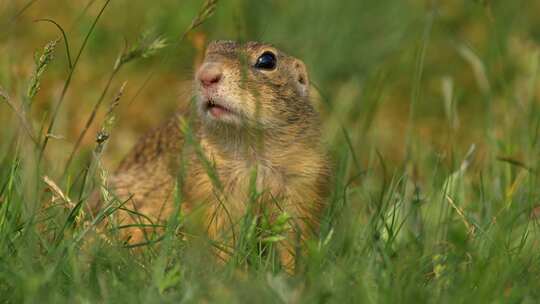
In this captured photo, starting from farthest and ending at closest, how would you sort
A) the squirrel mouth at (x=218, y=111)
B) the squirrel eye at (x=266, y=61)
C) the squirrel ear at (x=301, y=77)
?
the squirrel ear at (x=301, y=77) < the squirrel eye at (x=266, y=61) < the squirrel mouth at (x=218, y=111)

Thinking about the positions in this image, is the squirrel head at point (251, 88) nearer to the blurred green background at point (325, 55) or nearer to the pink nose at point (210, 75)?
the pink nose at point (210, 75)

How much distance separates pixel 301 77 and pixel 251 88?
0.84 m

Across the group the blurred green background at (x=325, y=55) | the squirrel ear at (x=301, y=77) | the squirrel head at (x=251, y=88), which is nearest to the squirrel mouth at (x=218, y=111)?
the squirrel head at (x=251, y=88)

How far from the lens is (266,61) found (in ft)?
15.4

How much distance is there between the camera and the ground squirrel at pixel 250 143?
13.7ft

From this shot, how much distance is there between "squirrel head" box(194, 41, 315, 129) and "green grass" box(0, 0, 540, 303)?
24 centimetres

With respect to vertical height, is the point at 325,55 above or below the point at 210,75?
below

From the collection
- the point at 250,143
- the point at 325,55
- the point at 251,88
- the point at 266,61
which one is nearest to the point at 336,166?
the point at 250,143

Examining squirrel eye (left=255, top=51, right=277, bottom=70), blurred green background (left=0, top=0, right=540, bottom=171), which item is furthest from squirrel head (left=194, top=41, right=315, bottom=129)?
blurred green background (left=0, top=0, right=540, bottom=171)

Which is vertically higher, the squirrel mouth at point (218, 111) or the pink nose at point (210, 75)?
the pink nose at point (210, 75)

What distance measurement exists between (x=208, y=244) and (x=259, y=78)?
1.48m

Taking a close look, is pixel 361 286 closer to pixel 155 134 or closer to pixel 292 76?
pixel 292 76

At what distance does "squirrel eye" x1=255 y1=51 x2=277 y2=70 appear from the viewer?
4.66m

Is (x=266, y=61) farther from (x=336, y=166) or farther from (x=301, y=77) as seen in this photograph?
(x=336, y=166)
